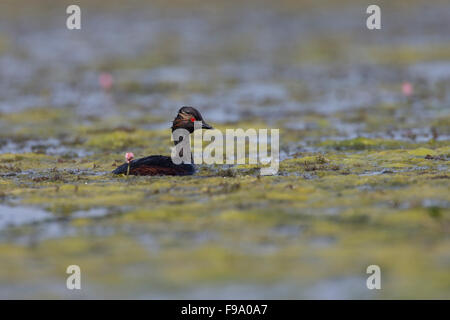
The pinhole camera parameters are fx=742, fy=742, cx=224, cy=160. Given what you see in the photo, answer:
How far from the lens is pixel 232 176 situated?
14.0m

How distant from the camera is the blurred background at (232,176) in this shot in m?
8.93

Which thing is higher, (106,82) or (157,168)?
(106,82)

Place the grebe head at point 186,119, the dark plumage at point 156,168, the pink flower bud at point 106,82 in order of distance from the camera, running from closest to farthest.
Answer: the dark plumage at point 156,168 → the grebe head at point 186,119 → the pink flower bud at point 106,82

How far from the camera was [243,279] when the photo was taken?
871 cm

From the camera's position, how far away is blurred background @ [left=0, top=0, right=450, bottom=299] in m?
8.93

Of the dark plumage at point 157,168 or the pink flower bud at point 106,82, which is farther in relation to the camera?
the pink flower bud at point 106,82

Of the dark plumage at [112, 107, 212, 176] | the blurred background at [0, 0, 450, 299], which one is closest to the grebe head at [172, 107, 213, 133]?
the dark plumage at [112, 107, 212, 176]

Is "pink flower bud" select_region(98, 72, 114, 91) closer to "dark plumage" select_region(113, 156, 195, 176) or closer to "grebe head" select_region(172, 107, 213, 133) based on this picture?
"grebe head" select_region(172, 107, 213, 133)

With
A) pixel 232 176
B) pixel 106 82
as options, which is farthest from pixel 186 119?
pixel 106 82

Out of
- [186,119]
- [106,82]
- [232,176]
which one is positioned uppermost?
[106,82]

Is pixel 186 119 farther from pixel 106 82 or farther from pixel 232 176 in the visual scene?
pixel 106 82

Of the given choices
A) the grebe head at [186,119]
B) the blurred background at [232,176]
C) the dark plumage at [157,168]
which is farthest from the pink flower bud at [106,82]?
the dark plumage at [157,168]

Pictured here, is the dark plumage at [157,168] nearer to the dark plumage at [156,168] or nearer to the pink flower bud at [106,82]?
the dark plumage at [156,168]

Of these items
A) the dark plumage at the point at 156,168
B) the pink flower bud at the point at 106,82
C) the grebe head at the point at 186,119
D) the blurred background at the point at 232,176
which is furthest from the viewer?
the pink flower bud at the point at 106,82
